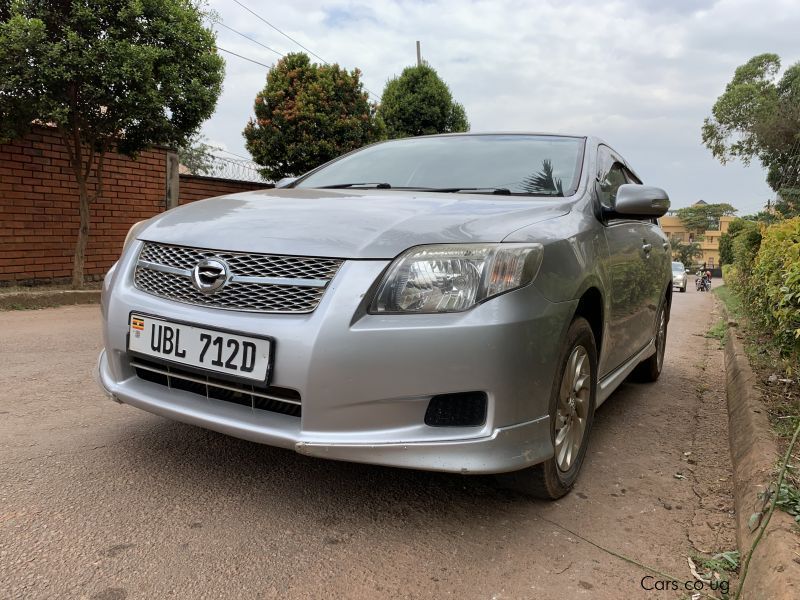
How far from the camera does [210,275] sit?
2070 millimetres

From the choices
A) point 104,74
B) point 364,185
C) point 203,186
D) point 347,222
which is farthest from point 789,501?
point 203,186

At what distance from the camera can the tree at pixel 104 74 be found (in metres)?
6.38

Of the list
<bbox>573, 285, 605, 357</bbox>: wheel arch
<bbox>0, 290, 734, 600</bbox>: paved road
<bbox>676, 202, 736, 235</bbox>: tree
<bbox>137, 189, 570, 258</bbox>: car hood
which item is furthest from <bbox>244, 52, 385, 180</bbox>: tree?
<bbox>676, 202, 736, 235</bbox>: tree

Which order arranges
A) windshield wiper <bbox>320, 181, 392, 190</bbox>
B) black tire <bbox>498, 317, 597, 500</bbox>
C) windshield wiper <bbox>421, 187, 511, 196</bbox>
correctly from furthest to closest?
windshield wiper <bbox>320, 181, 392, 190</bbox> < windshield wiper <bbox>421, 187, 511, 196</bbox> < black tire <bbox>498, 317, 597, 500</bbox>

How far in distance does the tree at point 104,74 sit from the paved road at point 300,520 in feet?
15.1

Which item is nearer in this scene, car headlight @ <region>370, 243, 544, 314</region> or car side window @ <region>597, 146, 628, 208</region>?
car headlight @ <region>370, 243, 544, 314</region>

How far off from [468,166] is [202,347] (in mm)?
1638

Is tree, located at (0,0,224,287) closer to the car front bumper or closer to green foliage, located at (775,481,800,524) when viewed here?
the car front bumper

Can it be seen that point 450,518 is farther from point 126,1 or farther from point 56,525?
point 126,1

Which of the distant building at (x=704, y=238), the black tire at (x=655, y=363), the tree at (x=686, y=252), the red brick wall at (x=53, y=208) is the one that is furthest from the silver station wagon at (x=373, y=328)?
the distant building at (x=704, y=238)

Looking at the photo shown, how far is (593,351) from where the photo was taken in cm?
252

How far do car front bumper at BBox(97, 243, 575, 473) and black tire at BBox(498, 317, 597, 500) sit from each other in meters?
0.20

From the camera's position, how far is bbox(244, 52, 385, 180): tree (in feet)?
37.6

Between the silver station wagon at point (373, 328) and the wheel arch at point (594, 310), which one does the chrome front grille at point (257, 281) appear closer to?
the silver station wagon at point (373, 328)
